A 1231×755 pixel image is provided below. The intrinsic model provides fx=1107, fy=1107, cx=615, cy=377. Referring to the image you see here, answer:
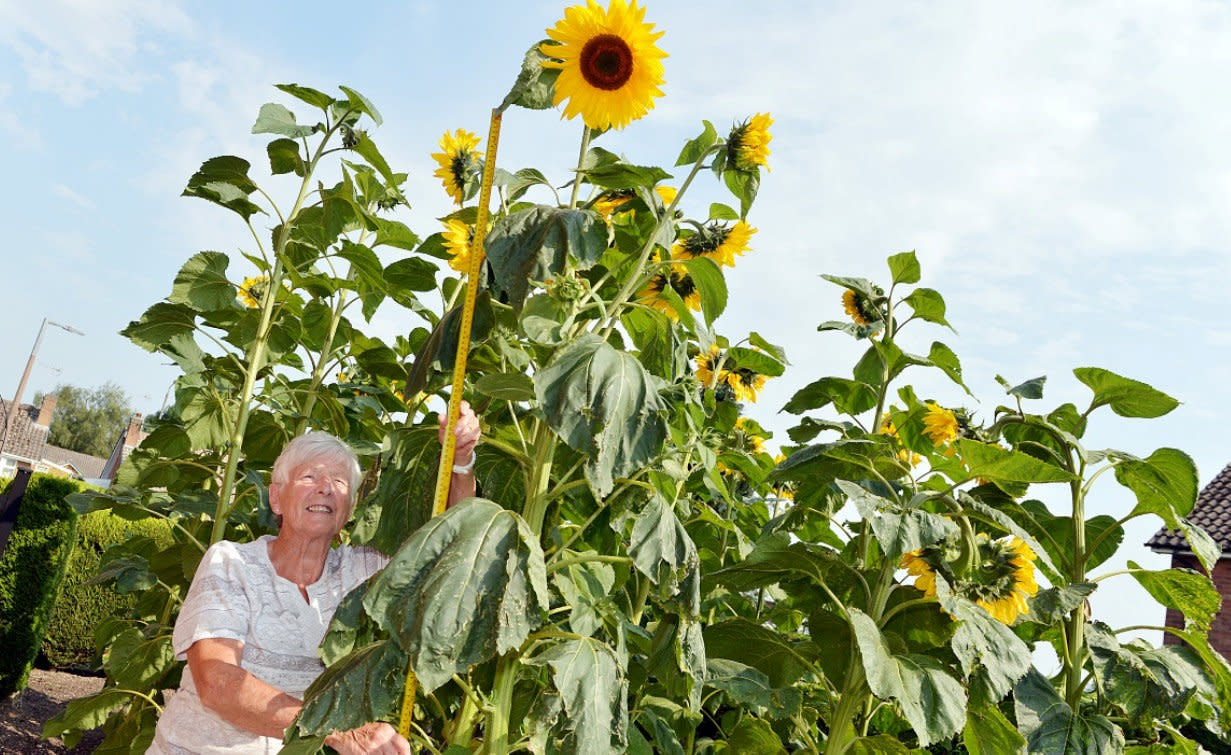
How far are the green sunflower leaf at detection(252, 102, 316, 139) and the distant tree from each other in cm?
5662

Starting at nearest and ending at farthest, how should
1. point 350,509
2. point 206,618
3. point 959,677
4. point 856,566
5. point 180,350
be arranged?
point 206,618 < point 350,509 < point 959,677 < point 856,566 < point 180,350

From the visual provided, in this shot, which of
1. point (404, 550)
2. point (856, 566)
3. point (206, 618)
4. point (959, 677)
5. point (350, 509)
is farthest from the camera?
point (856, 566)

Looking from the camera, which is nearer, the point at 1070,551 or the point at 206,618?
the point at 206,618

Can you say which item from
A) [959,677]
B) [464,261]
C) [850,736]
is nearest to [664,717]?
[850,736]

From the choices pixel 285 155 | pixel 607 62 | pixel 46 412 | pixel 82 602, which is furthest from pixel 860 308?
pixel 46 412

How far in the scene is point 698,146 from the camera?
263 cm

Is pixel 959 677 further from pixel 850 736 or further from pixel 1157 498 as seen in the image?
pixel 1157 498

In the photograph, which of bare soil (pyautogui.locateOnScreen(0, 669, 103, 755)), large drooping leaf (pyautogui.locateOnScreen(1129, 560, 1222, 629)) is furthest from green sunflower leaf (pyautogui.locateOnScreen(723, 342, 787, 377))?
bare soil (pyautogui.locateOnScreen(0, 669, 103, 755))

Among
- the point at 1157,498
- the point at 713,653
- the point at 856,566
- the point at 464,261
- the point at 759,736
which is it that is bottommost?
the point at 759,736

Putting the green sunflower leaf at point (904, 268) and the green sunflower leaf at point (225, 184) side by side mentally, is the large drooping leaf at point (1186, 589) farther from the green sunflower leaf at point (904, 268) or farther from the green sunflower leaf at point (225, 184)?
the green sunflower leaf at point (225, 184)

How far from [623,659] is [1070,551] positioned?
169 cm

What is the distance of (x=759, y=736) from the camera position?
3.02 meters

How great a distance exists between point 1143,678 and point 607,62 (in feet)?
7.19

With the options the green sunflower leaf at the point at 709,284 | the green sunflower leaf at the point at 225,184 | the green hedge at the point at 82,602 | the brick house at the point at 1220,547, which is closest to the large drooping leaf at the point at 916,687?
the green sunflower leaf at the point at 709,284
